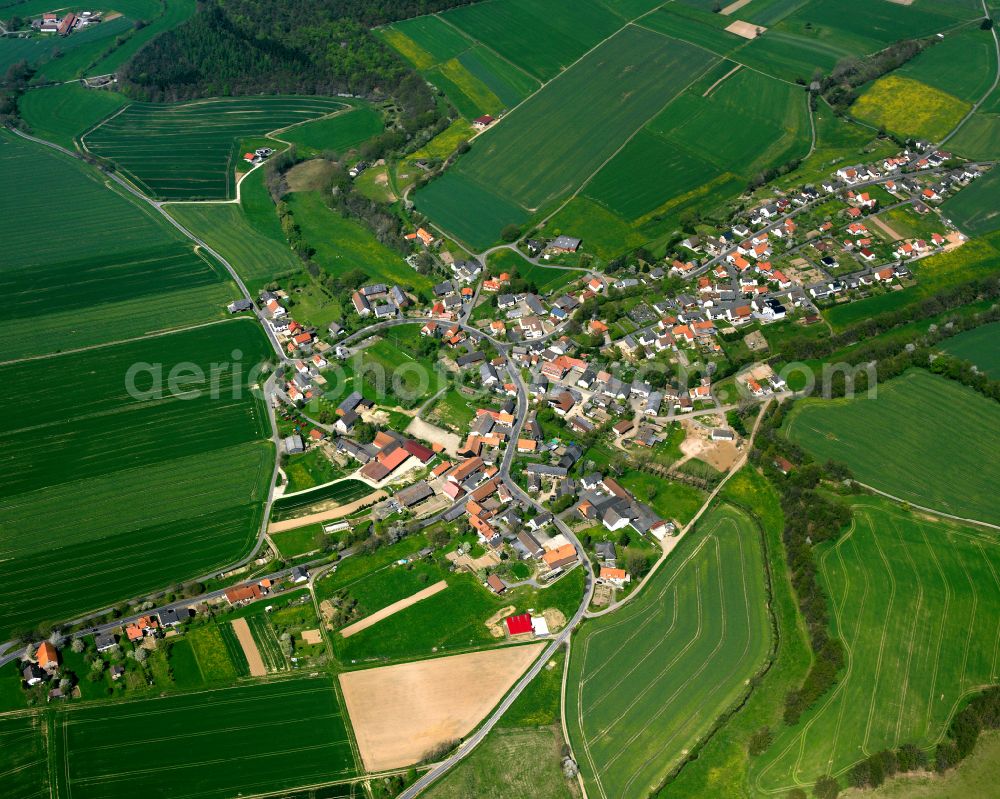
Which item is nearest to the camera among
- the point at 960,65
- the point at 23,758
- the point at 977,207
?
the point at 23,758

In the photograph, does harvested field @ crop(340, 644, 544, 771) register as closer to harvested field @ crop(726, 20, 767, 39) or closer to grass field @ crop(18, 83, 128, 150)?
grass field @ crop(18, 83, 128, 150)

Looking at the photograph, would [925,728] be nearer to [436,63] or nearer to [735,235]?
[735,235]

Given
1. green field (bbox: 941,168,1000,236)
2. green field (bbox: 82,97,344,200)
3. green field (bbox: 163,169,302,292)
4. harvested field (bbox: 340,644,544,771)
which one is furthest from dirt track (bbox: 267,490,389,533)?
green field (bbox: 941,168,1000,236)

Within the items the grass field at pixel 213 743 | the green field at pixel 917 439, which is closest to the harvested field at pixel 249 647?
the grass field at pixel 213 743

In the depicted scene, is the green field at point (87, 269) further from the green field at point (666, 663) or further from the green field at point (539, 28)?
the green field at point (539, 28)

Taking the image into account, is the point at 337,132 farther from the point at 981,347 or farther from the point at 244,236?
the point at 981,347

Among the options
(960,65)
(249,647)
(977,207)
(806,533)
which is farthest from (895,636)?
(960,65)

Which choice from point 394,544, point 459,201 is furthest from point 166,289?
point 394,544
